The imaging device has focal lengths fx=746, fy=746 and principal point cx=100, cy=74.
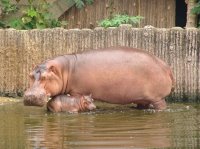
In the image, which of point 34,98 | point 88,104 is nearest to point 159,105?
point 88,104

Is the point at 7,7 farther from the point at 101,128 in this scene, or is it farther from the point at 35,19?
the point at 101,128

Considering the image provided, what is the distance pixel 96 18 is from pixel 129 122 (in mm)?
5343

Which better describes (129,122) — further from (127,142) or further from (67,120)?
(127,142)

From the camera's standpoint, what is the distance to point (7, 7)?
40.0ft

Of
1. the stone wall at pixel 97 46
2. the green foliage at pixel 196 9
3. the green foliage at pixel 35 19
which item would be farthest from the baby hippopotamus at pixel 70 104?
the green foliage at pixel 196 9

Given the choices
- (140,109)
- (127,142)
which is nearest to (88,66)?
(140,109)

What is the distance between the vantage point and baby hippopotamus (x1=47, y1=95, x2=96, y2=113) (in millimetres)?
8898

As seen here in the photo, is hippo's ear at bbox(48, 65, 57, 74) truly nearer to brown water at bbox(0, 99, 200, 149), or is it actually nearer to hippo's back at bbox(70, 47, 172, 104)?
hippo's back at bbox(70, 47, 172, 104)

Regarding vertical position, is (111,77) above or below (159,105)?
above

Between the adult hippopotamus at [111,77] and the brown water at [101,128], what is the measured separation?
200mm

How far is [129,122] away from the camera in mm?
7840

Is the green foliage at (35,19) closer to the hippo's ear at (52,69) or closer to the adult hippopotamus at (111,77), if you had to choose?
the adult hippopotamus at (111,77)

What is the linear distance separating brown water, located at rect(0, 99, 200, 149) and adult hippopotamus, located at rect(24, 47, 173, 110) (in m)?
0.20

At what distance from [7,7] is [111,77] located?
11.9 feet
